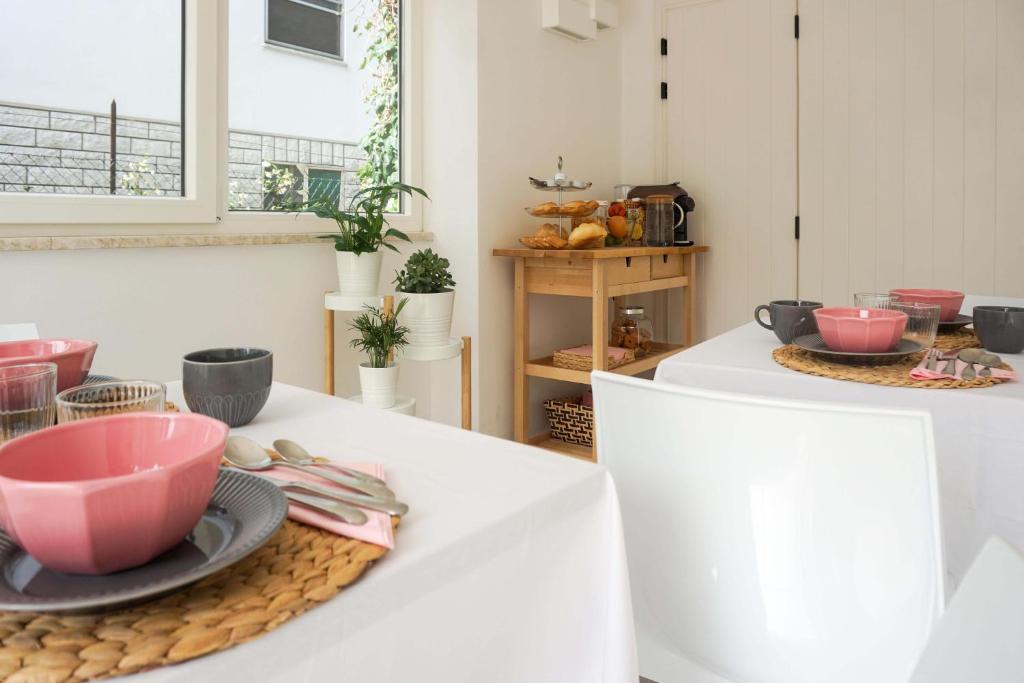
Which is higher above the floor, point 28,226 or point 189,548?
point 28,226

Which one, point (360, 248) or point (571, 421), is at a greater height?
point (360, 248)

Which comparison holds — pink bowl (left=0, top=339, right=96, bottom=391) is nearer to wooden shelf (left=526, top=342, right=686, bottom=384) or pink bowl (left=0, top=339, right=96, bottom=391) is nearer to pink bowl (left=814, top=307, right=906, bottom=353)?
pink bowl (left=814, top=307, right=906, bottom=353)

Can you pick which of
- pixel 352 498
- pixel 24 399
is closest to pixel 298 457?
pixel 352 498

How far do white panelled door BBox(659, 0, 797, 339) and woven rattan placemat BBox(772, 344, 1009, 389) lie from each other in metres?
2.07

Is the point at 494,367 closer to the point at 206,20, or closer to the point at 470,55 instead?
the point at 470,55

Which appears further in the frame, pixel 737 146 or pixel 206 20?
pixel 737 146

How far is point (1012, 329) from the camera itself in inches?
52.2

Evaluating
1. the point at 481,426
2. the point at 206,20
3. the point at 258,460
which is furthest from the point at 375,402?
the point at 258,460

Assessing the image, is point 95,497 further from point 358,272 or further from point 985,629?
point 358,272

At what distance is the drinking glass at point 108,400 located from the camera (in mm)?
621

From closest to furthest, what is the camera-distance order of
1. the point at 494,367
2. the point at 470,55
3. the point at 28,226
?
the point at 28,226
the point at 470,55
the point at 494,367

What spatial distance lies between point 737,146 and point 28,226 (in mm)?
2724

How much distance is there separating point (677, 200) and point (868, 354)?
2.18 meters

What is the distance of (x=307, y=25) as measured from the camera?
253 cm
